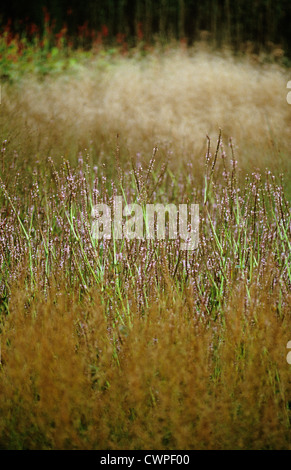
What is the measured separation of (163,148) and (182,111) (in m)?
1.11

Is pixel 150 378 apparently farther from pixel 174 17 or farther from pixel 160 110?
pixel 174 17

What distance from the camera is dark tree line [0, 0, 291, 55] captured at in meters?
8.38

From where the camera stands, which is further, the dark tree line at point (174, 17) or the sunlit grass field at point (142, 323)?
the dark tree line at point (174, 17)

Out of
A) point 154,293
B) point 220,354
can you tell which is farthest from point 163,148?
point 220,354

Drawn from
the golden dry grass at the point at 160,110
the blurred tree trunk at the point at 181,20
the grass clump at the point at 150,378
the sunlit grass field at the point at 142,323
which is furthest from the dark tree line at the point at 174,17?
the grass clump at the point at 150,378

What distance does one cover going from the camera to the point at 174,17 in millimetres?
9469

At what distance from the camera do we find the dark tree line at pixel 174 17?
8.38 m

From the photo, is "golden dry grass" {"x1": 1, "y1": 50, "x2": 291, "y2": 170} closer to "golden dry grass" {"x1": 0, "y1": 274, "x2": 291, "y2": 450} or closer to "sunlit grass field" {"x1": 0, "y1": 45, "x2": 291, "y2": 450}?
"sunlit grass field" {"x1": 0, "y1": 45, "x2": 291, "y2": 450}

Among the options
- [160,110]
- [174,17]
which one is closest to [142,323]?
[160,110]

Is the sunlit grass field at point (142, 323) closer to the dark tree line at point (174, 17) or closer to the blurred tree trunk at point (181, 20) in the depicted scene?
the dark tree line at point (174, 17)

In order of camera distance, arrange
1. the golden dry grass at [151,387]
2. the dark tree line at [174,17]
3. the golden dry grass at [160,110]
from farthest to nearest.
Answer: the dark tree line at [174,17] → the golden dry grass at [160,110] → the golden dry grass at [151,387]

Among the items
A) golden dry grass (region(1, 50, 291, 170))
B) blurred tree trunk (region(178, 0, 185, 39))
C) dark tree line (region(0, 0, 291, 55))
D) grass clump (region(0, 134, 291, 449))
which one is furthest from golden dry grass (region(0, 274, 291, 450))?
blurred tree trunk (region(178, 0, 185, 39))

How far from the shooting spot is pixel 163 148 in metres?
4.05
